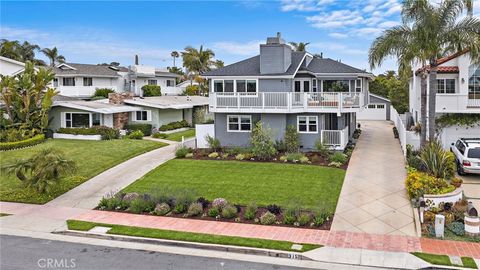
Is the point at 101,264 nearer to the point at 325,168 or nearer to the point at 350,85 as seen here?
the point at 325,168

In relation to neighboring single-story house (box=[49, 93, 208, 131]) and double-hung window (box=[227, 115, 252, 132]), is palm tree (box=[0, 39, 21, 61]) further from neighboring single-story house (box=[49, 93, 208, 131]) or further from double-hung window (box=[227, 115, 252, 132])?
double-hung window (box=[227, 115, 252, 132])

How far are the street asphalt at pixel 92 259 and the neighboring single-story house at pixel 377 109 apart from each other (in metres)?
39.5

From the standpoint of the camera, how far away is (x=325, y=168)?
2283 centimetres

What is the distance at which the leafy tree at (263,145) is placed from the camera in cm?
2488

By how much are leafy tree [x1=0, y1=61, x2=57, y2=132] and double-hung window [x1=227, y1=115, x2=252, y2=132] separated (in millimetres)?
14268

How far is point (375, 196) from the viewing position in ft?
61.0

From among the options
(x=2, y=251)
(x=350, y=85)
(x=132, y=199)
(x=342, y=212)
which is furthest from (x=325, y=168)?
(x=2, y=251)

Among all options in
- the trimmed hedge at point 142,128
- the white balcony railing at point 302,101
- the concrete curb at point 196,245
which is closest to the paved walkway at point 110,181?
the concrete curb at point 196,245

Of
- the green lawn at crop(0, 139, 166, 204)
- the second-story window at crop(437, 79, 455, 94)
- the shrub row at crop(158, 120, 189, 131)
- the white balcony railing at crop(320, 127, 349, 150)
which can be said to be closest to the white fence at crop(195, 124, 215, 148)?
the green lawn at crop(0, 139, 166, 204)

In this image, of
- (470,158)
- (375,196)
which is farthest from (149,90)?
(470,158)

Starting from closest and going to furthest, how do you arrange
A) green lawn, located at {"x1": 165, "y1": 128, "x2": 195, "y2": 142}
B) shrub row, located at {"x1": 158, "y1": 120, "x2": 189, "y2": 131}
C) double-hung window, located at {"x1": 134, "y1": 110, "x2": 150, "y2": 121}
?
green lawn, located at {"x1": 165, "y1": 128, "x2": 195, "y2": 142}, shrub row, located at {"x1": 158, "y1": 120, "x2": 189, "y2": 131}, double-hung window, located at {"x1": 134, "y1": 110, "x2": 150, "y2": 121}

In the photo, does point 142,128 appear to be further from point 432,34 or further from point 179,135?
point 432,34

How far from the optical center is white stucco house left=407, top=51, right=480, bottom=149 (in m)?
25.4

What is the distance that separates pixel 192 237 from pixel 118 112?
75.6 feet
